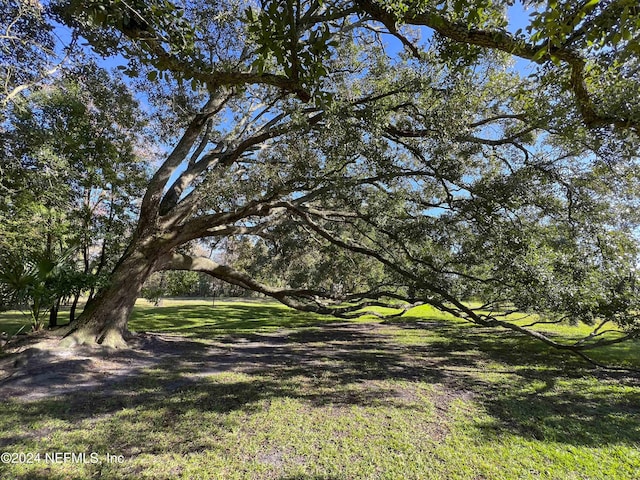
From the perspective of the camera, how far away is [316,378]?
5.96m

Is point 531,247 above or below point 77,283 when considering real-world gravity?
above

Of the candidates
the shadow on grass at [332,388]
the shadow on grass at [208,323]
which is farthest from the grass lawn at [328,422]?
the shadow on grass at [208,323]

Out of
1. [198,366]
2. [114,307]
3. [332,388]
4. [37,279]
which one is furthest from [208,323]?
[332,388]

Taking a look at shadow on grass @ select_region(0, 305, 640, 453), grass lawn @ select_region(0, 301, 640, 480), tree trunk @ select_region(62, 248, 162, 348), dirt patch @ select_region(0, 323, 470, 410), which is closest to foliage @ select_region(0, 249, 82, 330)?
tree trunk @ select_region(62, 248, 162, 348)

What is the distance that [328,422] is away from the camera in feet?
13.1

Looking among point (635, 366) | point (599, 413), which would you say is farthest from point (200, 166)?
→ point (635, 366)

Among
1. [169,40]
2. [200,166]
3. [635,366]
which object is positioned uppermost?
[200,166]

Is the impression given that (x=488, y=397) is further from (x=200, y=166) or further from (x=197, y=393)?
(x=200, y=166)

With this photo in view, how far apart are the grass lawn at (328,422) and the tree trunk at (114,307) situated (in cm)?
83

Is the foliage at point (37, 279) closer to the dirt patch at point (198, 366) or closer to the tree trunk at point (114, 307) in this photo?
the tree trunk at point (114, 307)

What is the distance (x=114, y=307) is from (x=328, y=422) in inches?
230

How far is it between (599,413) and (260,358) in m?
6.36

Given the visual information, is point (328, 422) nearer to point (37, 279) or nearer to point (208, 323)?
point (37, 279)

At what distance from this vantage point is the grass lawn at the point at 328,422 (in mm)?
3066
